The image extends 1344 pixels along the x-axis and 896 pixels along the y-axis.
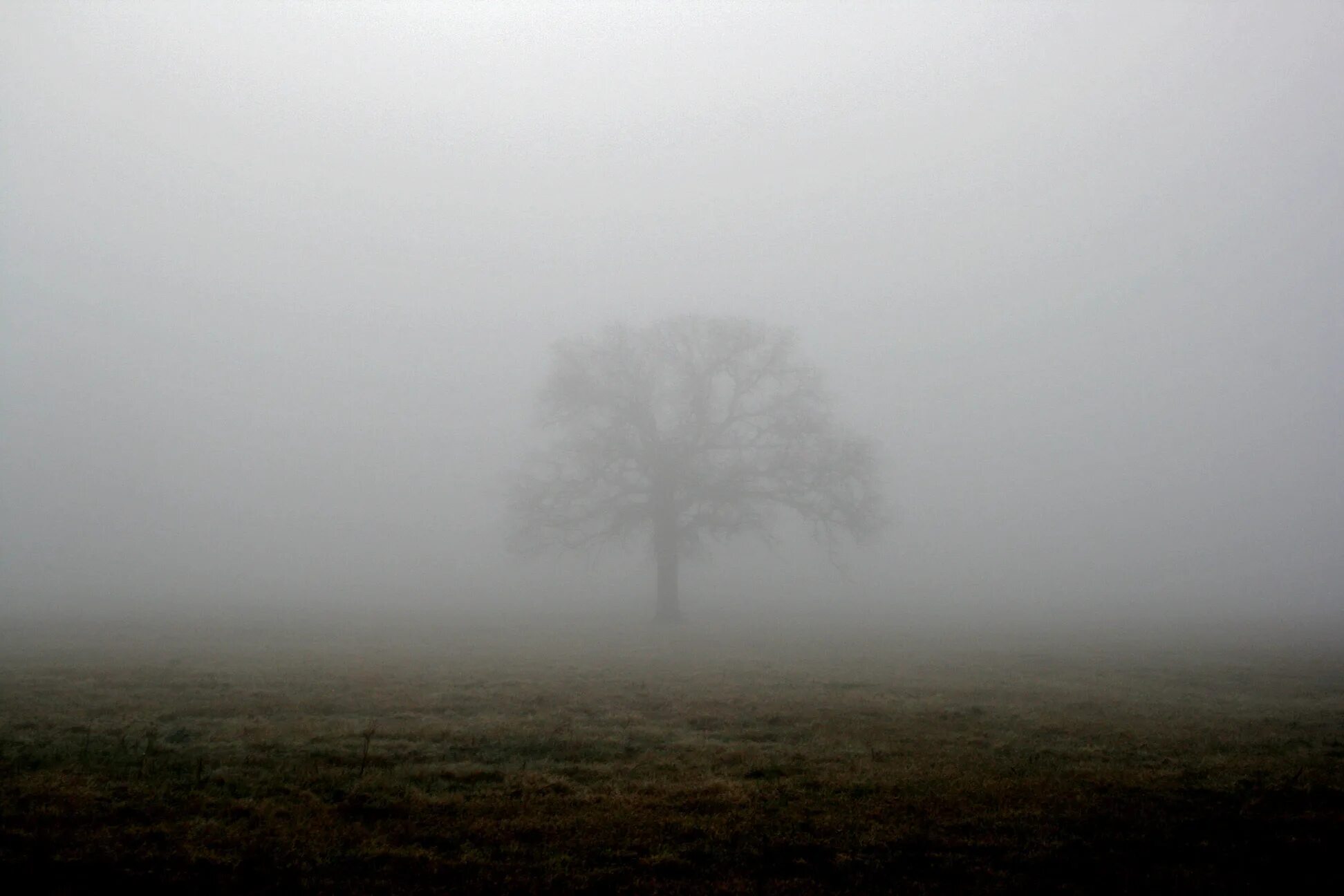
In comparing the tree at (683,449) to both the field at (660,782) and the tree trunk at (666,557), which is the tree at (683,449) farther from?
the field at (660,782)

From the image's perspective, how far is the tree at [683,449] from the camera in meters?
38.0

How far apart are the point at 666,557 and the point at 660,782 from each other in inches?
1147

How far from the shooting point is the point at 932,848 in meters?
A: 6.94

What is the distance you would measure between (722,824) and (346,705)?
9442 mm

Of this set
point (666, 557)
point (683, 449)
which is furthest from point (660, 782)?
point (683, 449)

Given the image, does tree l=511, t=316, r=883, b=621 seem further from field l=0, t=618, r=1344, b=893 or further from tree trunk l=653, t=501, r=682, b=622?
field l=0, t=618, r=1344, b=893

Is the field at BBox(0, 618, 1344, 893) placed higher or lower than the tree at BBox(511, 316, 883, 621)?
lower

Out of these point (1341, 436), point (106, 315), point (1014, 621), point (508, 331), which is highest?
point (508, 331)

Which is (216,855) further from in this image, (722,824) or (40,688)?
(40,688)

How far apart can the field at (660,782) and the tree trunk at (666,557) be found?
1833 centimetres

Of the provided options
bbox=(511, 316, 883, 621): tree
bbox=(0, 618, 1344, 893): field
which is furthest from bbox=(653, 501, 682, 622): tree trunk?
bbox=(0, 618, 1344, 893): field

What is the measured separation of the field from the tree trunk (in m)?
18.3

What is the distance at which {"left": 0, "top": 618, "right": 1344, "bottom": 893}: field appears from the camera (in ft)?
20.9

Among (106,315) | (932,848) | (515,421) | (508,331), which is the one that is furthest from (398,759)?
(508,331)
